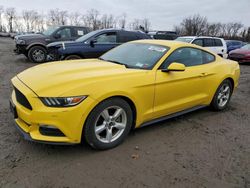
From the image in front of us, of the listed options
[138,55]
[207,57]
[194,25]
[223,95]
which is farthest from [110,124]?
[194,25]

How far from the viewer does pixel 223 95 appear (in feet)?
17.1

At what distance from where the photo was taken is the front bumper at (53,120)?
2.86 m

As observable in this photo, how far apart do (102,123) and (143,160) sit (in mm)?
734

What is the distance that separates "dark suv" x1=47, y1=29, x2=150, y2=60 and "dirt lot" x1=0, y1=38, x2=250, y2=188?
4.61 m

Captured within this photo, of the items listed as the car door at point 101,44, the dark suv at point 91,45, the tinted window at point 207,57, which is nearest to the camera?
the tinted window at point 207,57

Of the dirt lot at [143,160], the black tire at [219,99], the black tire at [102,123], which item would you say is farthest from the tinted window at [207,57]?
the black tire at [102,123]

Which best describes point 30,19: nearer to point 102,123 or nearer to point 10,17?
point 10,17

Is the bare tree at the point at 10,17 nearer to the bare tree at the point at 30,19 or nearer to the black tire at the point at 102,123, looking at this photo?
the bare tree at the point at 30,19

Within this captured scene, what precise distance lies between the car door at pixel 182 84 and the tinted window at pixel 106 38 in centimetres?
501

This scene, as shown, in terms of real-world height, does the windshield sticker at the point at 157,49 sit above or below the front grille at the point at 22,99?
above

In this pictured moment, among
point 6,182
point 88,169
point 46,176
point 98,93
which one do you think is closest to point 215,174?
point 88,169

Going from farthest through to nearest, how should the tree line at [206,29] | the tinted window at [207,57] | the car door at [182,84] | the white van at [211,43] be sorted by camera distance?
1. the tree line at [206,29]
2. the white van at [211,43]
3. the tinted window at [207,57]
4. the car door at [182,84]

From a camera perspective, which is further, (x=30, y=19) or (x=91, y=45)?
(x=30, y=19)

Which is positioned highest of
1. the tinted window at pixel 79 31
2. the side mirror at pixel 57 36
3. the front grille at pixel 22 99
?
the tinted window at pixel 79 31
